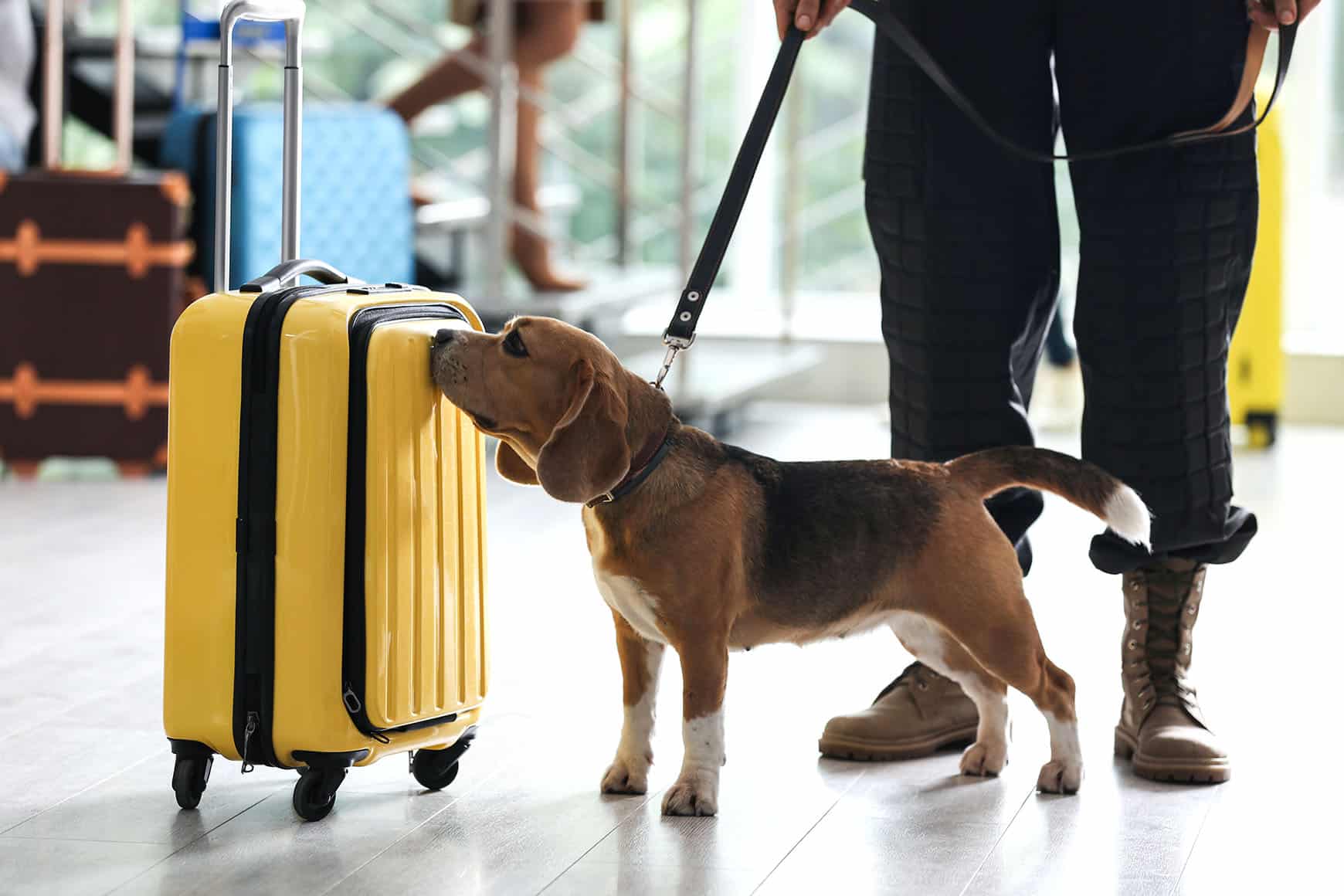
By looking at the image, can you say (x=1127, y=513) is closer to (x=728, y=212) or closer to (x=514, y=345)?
(x=728, y=212)

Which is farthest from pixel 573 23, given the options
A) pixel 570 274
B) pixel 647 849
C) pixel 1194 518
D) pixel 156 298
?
pixel 647 849

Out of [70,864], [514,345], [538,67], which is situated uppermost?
[538,67]

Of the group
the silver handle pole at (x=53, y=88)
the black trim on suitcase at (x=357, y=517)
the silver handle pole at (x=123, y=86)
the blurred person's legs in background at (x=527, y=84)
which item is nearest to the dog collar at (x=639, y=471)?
the black trim on suitcase at (x=357, y=517)

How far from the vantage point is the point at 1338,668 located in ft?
8.57

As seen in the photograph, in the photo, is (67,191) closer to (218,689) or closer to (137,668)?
(137,668)

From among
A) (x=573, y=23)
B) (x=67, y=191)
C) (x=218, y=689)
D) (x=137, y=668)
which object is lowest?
(x=137, y=668)

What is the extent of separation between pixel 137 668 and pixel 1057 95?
1447 mm

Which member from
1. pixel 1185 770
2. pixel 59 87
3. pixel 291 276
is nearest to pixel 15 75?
pixel 59 87

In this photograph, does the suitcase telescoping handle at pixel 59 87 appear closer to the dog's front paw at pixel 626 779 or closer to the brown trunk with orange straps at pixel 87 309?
the brown trunk with orange straps at pixel 87 309

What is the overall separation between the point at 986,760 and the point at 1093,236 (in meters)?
0.62

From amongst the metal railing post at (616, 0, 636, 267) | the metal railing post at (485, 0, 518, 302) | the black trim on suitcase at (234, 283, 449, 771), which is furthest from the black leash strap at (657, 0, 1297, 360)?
the metal railing post at (616, 0, 636, 267)

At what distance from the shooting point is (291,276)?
1862mm

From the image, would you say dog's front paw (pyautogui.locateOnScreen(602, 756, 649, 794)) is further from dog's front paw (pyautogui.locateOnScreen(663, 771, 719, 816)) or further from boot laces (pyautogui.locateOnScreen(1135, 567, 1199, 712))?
boot laces (pyautogui.locateOnScreen(1135, 567, 1199, 712))

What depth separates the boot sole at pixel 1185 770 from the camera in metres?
2.02
